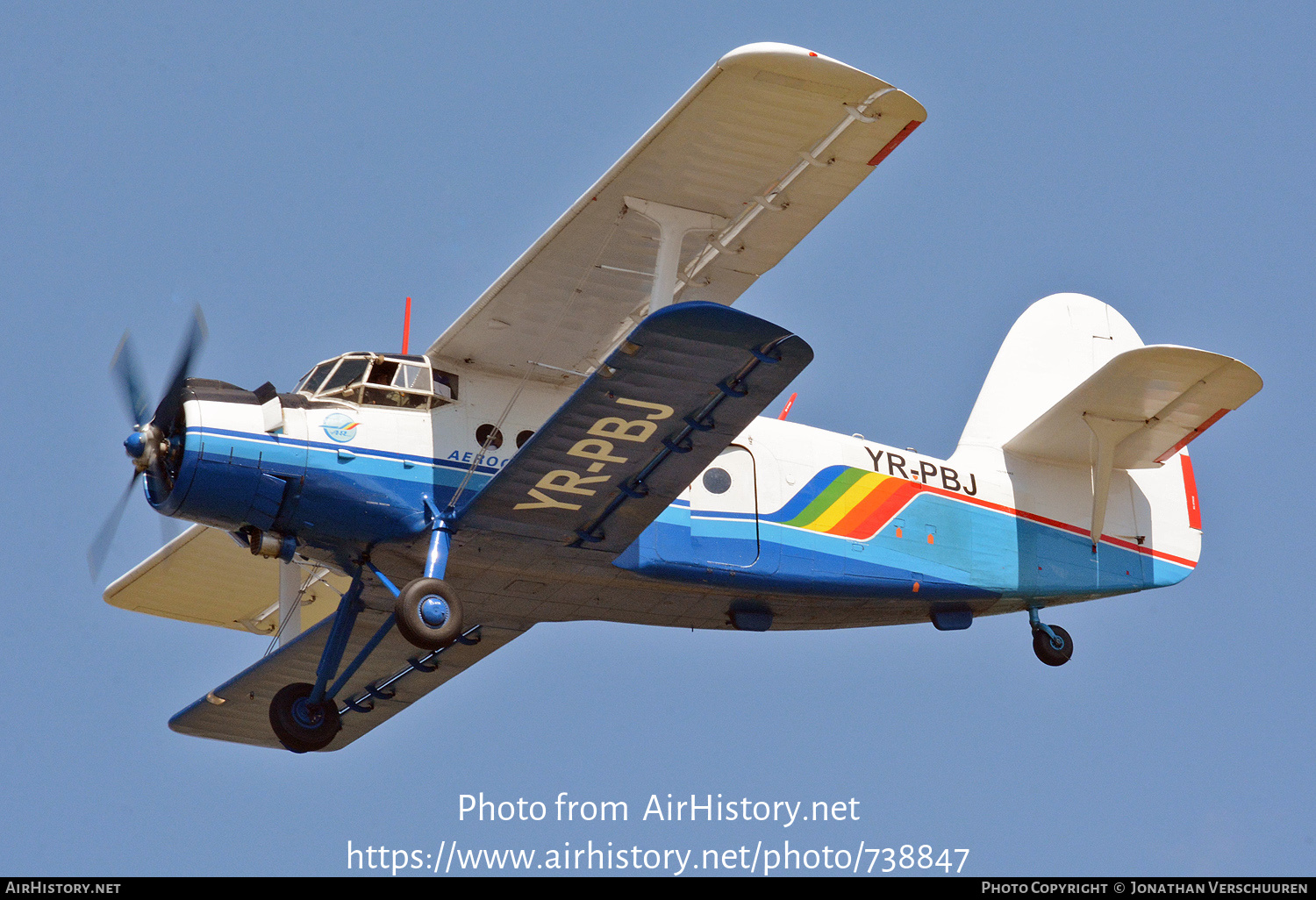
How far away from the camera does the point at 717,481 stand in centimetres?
1453

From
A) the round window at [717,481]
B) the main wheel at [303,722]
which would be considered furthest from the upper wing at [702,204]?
the main wheel at [303,722]

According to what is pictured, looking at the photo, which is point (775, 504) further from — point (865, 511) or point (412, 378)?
point (412, 378)

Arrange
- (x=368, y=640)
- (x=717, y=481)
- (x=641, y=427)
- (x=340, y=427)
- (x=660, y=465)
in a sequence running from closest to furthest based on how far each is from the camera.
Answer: (x=641, y=427) → (x=660, y=465) → (x=340, y=427) → (x=717, y=481) → (x=368, y=640)

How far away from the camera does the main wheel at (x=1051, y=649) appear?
16.0m

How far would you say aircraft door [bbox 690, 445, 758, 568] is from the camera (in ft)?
47.4

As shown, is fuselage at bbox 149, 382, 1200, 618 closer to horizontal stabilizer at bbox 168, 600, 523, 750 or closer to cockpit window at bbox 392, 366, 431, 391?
cockpit window at bbox 392, 366, 431, 391

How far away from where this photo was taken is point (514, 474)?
42.7 feet

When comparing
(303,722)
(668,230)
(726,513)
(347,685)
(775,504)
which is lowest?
(303,722)

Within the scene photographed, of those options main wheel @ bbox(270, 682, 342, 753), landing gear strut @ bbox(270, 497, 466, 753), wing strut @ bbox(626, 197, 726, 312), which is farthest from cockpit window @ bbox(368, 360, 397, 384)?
main wheel @ bbox(270, 682, 342, 753)

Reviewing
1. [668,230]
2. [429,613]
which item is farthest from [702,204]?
[429,613]

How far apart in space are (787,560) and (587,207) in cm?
346

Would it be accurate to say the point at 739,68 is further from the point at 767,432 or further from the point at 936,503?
the point at 936,503

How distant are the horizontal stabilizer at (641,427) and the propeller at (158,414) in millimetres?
2243

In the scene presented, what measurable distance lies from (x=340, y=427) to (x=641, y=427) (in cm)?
240
